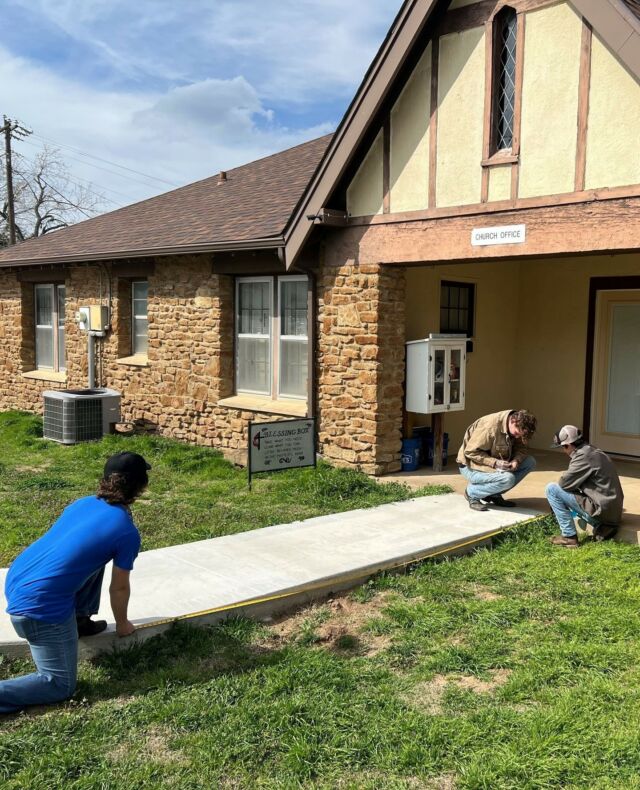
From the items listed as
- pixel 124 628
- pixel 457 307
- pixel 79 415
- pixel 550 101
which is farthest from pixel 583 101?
pixel 79 415

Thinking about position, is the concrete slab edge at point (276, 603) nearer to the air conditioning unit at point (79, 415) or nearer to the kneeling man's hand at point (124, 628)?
the kneeling man's hand at point (124, 628)

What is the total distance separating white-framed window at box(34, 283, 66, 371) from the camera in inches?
633

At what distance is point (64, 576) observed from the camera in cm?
420

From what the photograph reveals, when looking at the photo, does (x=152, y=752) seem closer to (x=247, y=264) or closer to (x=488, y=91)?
(x=488, y=91)

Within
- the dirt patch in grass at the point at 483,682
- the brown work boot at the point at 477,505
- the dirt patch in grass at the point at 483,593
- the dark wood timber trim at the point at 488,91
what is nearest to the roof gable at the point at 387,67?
the dark wood timber trim at the point at 488,91

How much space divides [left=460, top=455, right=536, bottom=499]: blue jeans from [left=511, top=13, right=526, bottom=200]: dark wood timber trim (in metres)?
2.93

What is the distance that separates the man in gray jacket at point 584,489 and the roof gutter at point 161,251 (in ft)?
16.4

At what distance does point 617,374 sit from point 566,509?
190 inches

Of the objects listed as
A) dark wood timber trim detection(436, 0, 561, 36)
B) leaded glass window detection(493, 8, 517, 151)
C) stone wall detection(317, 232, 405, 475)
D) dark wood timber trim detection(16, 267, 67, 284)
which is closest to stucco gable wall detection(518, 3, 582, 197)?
dark wood timber trim detection(436, 0, 561, 36)

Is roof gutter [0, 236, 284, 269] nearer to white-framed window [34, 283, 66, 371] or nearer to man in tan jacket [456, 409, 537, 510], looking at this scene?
white-framed window [34, 283, 66, 371]

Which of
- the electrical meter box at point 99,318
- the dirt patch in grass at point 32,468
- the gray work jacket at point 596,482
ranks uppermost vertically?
the electrical meter box at point 99,318

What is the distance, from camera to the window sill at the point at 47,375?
15626mm

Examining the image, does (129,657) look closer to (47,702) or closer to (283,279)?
(47,702)

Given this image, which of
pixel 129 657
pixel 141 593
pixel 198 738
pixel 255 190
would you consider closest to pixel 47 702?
pixel 129 657
